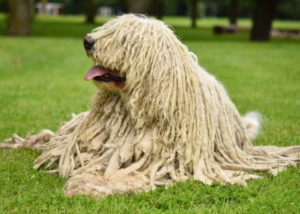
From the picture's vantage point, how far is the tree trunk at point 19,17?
57.8 ft

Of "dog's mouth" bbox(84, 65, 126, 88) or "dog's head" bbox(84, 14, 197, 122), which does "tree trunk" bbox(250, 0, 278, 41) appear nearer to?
"dog's head" bbox(84, 14, 197, 122)

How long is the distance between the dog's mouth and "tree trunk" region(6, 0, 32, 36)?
15107 millimetres

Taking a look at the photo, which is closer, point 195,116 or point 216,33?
point 195,116

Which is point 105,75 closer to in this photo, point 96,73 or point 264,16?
point 96,73

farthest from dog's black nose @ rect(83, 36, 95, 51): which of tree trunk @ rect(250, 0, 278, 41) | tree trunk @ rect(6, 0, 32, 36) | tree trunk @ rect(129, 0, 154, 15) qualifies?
tree trunk @ rect(6, 0, 32, 36)

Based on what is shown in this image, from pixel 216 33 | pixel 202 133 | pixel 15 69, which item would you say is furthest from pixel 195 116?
pixel 216 33

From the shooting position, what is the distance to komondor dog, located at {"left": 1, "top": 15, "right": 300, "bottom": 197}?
347 centimetres

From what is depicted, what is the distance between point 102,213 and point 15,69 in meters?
7.81

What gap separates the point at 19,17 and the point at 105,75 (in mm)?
15214

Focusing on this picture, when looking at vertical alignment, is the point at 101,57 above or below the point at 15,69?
above

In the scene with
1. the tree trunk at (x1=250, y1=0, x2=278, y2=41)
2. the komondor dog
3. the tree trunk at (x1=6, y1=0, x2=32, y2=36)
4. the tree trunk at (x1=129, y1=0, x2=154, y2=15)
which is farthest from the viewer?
the tree trunk at (x1=6, y1=0, x2=32, y2=36)

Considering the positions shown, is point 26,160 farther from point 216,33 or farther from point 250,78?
point 216,33

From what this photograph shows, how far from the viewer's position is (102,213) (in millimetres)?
3033

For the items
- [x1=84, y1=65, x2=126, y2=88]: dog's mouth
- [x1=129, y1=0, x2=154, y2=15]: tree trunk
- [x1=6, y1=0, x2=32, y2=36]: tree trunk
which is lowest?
[x1=6, y1=0, x2=32, y2=36]: tree trunk
